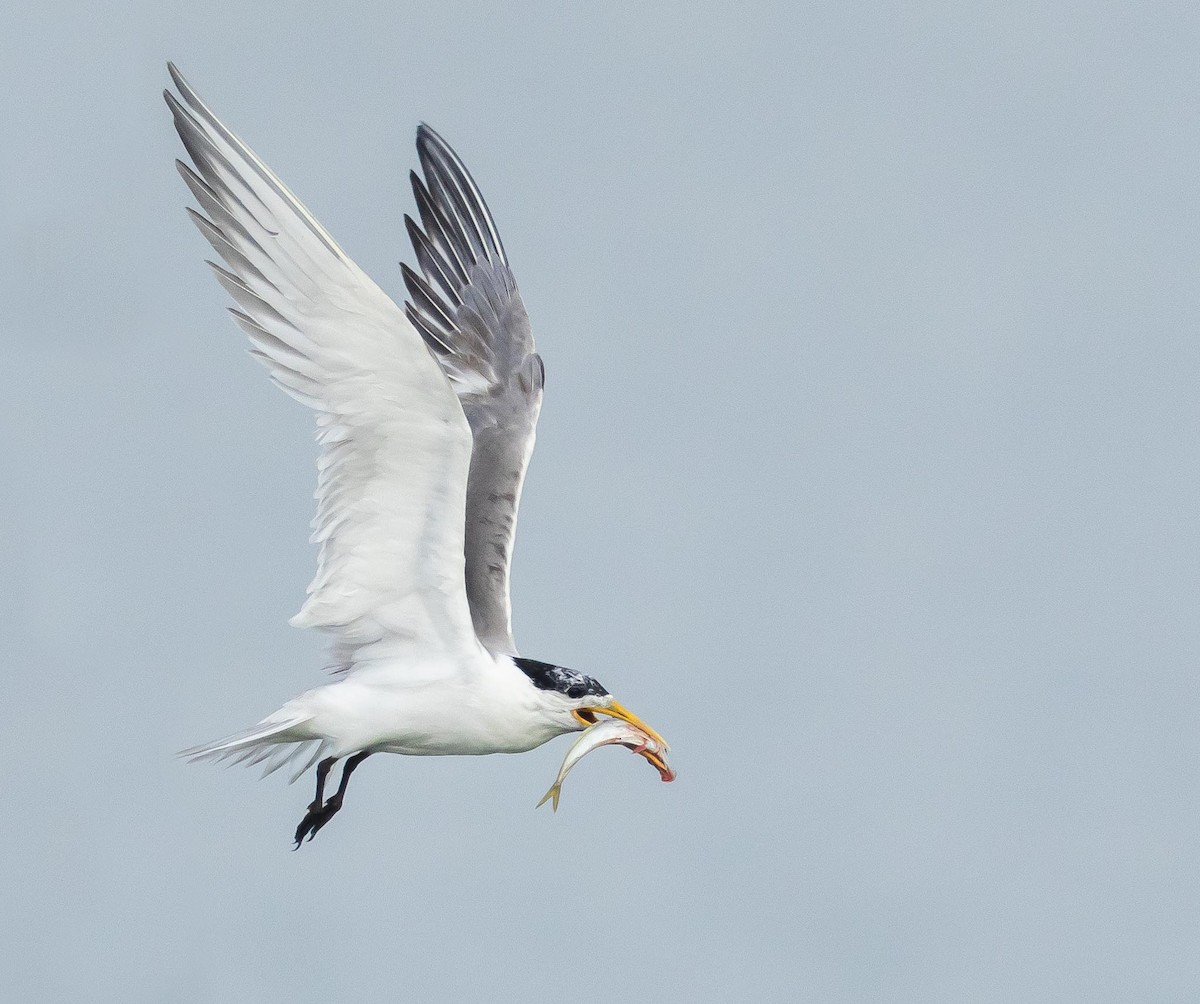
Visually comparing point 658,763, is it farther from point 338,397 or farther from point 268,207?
point 268,207

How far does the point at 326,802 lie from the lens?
52.0 ft

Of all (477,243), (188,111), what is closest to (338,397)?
(188,111)

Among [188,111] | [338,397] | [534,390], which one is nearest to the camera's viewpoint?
[188,111]

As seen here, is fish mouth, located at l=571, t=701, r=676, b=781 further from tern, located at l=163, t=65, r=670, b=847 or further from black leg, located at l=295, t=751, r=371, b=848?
black leg, located at l=295, t=751, r=371, b=848

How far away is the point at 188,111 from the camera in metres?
13.3

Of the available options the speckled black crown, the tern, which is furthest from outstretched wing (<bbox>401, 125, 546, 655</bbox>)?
the speckled black crown

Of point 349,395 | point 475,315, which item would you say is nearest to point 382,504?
point 349,395

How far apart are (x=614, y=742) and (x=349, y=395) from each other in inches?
131

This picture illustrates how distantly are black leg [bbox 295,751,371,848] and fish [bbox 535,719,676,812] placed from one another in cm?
148

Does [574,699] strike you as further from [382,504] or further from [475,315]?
[475,315]

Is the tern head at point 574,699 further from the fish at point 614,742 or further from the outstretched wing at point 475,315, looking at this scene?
the outstretched wing at point 475,315

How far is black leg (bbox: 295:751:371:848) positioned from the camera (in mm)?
15641

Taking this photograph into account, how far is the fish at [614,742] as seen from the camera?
15.4 meters

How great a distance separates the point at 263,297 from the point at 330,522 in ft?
5.69
